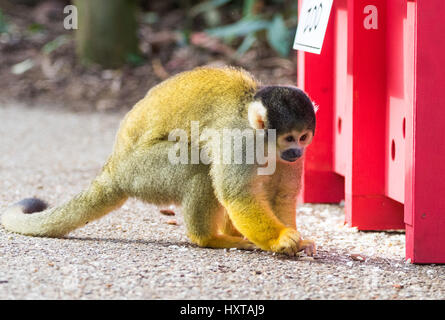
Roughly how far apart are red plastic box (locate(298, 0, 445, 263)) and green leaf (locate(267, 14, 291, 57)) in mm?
3710

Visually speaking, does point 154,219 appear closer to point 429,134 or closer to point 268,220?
point 268,220

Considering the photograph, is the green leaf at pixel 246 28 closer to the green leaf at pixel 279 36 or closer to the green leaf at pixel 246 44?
the green leaf at pixel 279 36

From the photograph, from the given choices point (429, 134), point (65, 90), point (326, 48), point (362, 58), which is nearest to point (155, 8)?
point (65, 90)

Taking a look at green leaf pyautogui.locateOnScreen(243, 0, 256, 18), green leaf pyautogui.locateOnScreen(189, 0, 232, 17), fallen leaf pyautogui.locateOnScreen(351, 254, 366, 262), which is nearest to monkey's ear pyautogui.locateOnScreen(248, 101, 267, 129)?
fallen leaf pyautogui.locateOnScreen(351, 254, 366, 262)

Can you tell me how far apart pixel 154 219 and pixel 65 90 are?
15.0ft

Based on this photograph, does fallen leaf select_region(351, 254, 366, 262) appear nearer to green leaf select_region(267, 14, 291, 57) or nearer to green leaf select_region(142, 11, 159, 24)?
green leaf select_region(267, 14, 291, 57)

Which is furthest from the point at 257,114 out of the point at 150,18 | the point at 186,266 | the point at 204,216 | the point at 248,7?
the point at 150,18

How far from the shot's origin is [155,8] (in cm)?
1037

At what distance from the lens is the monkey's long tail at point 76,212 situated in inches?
127

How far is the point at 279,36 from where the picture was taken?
25.8 ft

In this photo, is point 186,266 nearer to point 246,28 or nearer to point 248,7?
point 246,28

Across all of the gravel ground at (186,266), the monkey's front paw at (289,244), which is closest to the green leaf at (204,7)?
the gravel ground at (186,266)

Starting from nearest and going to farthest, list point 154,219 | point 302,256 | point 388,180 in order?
point 302,256
point 388,180
point 154,219

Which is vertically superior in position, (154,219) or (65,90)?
(65,90)
